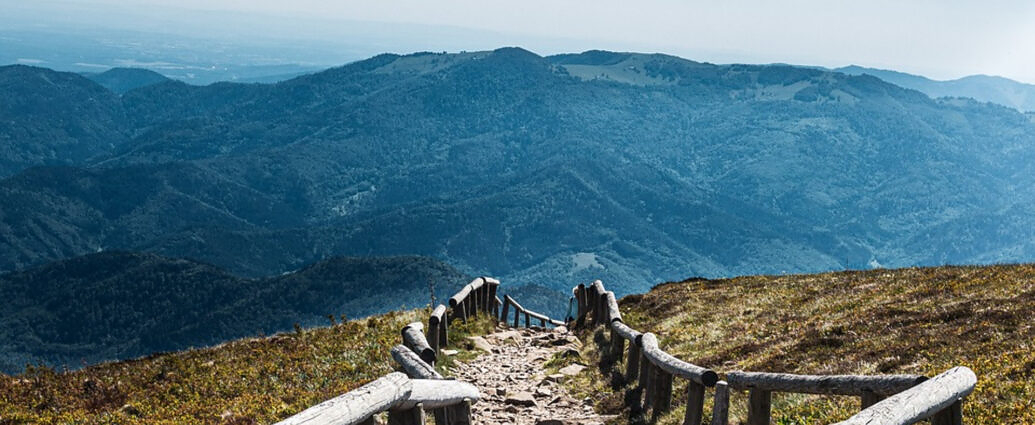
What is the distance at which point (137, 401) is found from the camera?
53.8 ft

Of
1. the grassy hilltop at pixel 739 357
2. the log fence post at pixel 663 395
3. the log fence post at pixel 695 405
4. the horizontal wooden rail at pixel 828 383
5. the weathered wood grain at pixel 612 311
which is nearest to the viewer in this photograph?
the horizontal wooden rail at pixel 828 383

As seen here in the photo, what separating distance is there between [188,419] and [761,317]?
17.2 m

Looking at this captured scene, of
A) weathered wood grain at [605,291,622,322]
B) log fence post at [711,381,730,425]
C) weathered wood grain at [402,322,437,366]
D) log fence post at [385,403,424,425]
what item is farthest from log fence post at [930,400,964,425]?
weathered wood grain at [605,291,622,322]

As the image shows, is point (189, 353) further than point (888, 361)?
Yes

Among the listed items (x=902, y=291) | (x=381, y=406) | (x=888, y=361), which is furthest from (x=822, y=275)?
(x=381, y=406)

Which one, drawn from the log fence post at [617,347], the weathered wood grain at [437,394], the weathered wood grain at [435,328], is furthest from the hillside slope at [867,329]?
the weathered wood grain at [435,328]

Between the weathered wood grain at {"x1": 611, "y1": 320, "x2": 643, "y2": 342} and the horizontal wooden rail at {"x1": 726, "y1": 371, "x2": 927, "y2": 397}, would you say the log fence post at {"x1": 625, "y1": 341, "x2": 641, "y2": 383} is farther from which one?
the horizontal wooden rail at {"x1": 726, "y1": 371, "x2": 927, "y2": 397}

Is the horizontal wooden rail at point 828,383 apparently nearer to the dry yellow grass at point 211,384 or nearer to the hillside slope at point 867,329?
the hillside slope at point 867,329

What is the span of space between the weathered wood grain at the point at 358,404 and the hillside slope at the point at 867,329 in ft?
23.1

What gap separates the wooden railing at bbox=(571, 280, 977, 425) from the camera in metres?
7.91

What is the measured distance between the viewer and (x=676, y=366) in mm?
13102

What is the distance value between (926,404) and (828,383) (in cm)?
215

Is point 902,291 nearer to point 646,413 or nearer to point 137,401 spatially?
point 646,413

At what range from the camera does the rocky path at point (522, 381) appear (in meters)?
16.5
